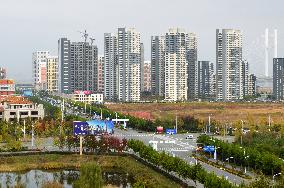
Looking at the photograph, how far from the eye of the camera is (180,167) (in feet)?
48.4

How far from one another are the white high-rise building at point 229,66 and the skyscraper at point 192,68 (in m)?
3.50

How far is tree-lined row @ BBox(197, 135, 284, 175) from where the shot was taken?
15.4 m

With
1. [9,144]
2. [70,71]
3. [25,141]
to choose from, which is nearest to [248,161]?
[9,144]

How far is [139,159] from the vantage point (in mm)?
18859

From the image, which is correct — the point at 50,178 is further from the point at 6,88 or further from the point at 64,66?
the point at 64,66

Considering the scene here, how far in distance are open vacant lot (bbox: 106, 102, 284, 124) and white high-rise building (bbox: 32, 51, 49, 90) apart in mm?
29072

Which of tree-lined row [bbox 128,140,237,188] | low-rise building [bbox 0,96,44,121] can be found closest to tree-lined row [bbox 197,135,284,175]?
tree-lined row [bbox 128,140,237,188]

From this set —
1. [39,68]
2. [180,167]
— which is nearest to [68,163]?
[180,167]

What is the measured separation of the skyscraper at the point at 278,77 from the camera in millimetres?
56469

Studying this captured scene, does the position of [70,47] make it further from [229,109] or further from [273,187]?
[273,187]

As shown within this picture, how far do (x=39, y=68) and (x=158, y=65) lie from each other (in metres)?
22.1

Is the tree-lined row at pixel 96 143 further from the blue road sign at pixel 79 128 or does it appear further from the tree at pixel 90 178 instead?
the tree at pixel 90 178

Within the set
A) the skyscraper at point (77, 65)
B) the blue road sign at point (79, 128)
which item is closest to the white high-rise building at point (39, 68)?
the skyscraper at point (77, 65)

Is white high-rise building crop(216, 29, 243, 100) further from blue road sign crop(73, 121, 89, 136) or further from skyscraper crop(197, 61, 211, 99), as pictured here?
blue road sign crop(73, 121, 89, 136)
